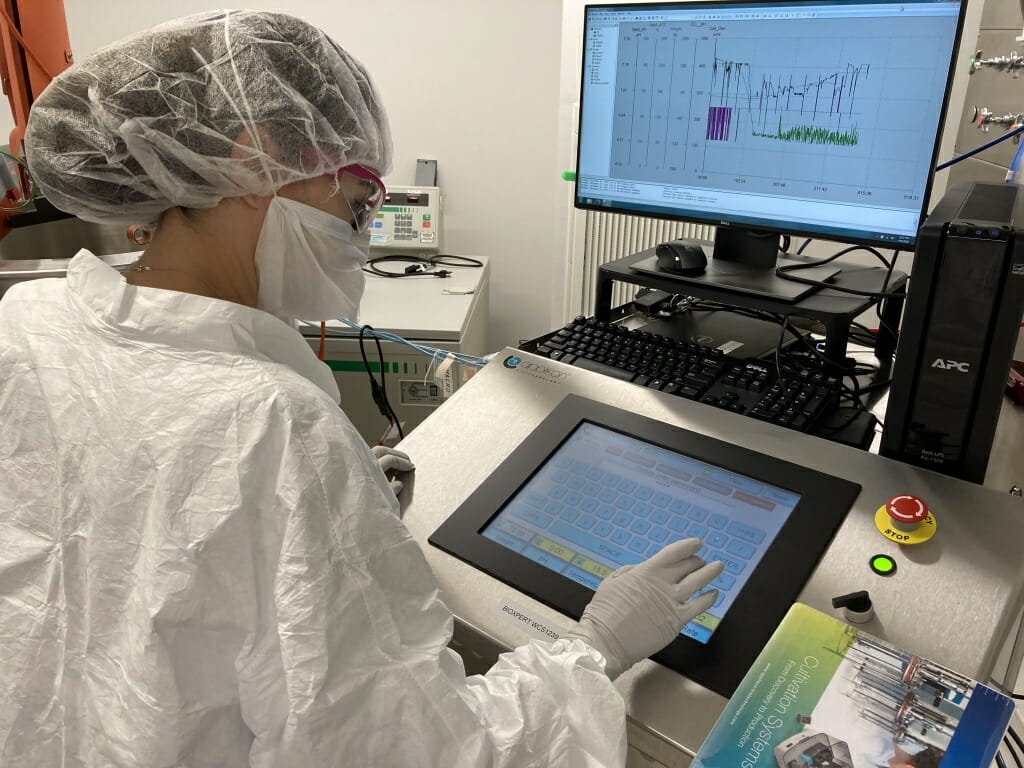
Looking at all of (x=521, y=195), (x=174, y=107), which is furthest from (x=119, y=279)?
(x=521, y=195)

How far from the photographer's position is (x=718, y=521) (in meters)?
0.81

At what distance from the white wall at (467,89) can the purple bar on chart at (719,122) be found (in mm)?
1143

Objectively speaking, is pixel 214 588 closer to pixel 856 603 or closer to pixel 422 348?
pixel 856 603

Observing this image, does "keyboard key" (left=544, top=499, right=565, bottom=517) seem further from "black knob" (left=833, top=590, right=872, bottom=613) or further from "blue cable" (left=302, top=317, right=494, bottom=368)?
"blue cable" (left=302, top=317, right=494, bottom=368)

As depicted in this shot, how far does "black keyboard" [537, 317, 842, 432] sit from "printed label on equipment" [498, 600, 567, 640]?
39 centimetres

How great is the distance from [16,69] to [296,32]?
114 cm

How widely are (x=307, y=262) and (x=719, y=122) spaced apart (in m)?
0.66

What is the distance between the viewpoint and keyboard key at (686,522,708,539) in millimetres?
799

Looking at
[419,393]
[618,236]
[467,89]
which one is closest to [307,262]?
[419,393]

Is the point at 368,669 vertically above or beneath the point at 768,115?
beneath

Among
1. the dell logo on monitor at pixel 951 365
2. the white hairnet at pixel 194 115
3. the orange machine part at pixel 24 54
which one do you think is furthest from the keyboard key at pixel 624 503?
the orange machine part at pixel 24 54

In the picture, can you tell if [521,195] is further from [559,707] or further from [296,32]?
[559,707]

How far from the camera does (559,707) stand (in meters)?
0.66

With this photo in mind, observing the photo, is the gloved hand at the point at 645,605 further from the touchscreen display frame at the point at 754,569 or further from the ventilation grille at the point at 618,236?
the ventilation grille at the point at 618,236
